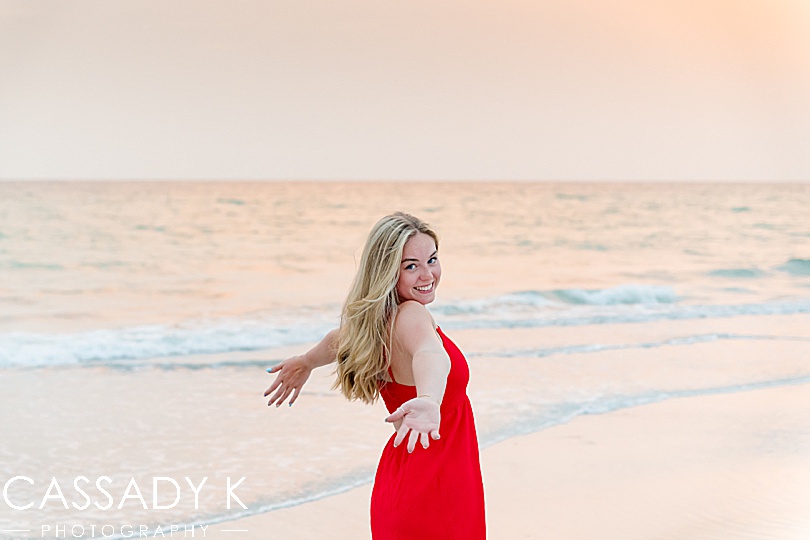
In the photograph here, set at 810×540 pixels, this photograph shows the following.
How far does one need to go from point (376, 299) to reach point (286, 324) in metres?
9.00

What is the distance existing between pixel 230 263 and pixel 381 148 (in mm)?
14412

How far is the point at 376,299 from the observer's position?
227 centimetres

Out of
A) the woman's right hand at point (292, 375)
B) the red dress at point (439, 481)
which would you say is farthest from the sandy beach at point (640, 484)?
the red dress at point (439, 481)

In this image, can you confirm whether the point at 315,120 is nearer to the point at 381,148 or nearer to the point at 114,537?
the point at 381,148

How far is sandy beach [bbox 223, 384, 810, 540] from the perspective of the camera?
4160 mm

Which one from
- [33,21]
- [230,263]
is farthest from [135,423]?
[33,21]

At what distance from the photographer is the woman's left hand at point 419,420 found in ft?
6.27

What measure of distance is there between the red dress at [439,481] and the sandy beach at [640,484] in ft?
5.90

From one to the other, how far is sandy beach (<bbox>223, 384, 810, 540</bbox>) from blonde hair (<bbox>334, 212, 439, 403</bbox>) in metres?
2.01

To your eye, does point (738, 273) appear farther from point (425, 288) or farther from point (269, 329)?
point (425, 288)

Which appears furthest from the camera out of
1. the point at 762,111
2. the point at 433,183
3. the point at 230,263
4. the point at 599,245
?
the point at 433,183

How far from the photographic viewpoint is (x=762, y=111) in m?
29.7

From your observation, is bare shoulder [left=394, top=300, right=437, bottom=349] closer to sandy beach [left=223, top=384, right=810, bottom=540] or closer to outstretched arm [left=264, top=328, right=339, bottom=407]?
outstretched arm [left=264, top=328, right=339, bottom=407]

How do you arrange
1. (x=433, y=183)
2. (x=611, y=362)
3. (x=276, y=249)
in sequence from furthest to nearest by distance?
1. (x=433, y=183)
2. (x=276, y=249)
3. (x=611, y=362)
